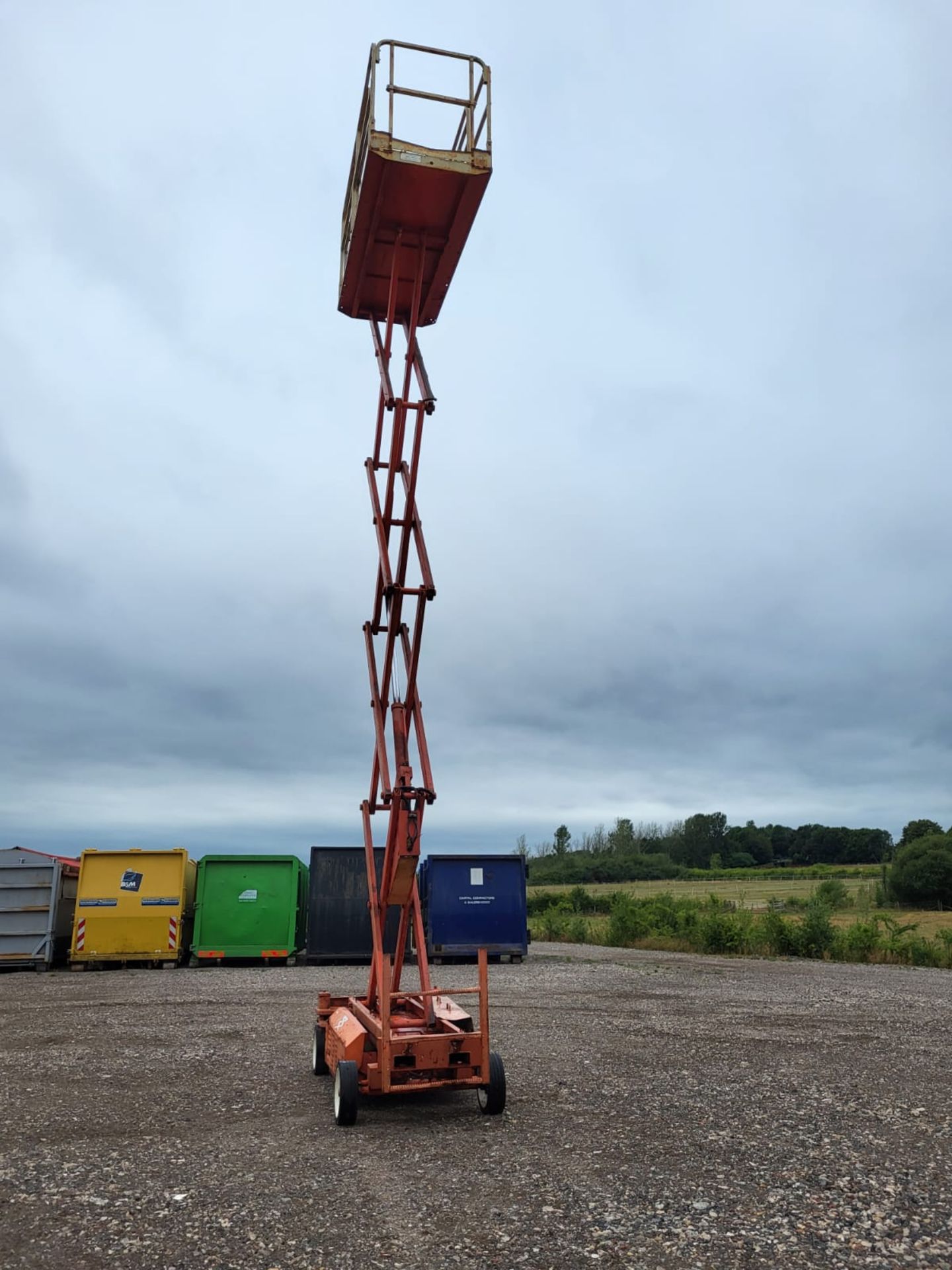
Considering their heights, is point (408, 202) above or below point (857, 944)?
above

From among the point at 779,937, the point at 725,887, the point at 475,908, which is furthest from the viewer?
the point at 725,887

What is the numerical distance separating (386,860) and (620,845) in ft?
322

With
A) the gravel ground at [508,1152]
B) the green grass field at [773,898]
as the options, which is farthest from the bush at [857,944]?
the gravel ground at [508,1152]

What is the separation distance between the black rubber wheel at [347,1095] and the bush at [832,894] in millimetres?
20058

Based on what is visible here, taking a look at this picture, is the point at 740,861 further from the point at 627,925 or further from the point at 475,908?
the point at 475,908

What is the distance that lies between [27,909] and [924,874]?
4026 centimetres

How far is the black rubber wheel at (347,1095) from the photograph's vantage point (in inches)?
269

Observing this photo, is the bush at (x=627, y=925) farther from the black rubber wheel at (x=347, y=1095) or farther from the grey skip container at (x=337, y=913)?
the black rubber wheel at (x=347, y=1095)

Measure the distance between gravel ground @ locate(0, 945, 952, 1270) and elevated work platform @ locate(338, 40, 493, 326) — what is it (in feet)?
21.8

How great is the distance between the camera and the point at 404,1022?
307 inches

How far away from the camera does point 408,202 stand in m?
7.90

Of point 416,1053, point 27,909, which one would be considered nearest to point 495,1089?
point 416,1053

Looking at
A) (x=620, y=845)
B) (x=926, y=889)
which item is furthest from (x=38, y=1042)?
(x=620, y=845)

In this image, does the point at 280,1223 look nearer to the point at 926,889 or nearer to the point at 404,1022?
the point at 404,1022
